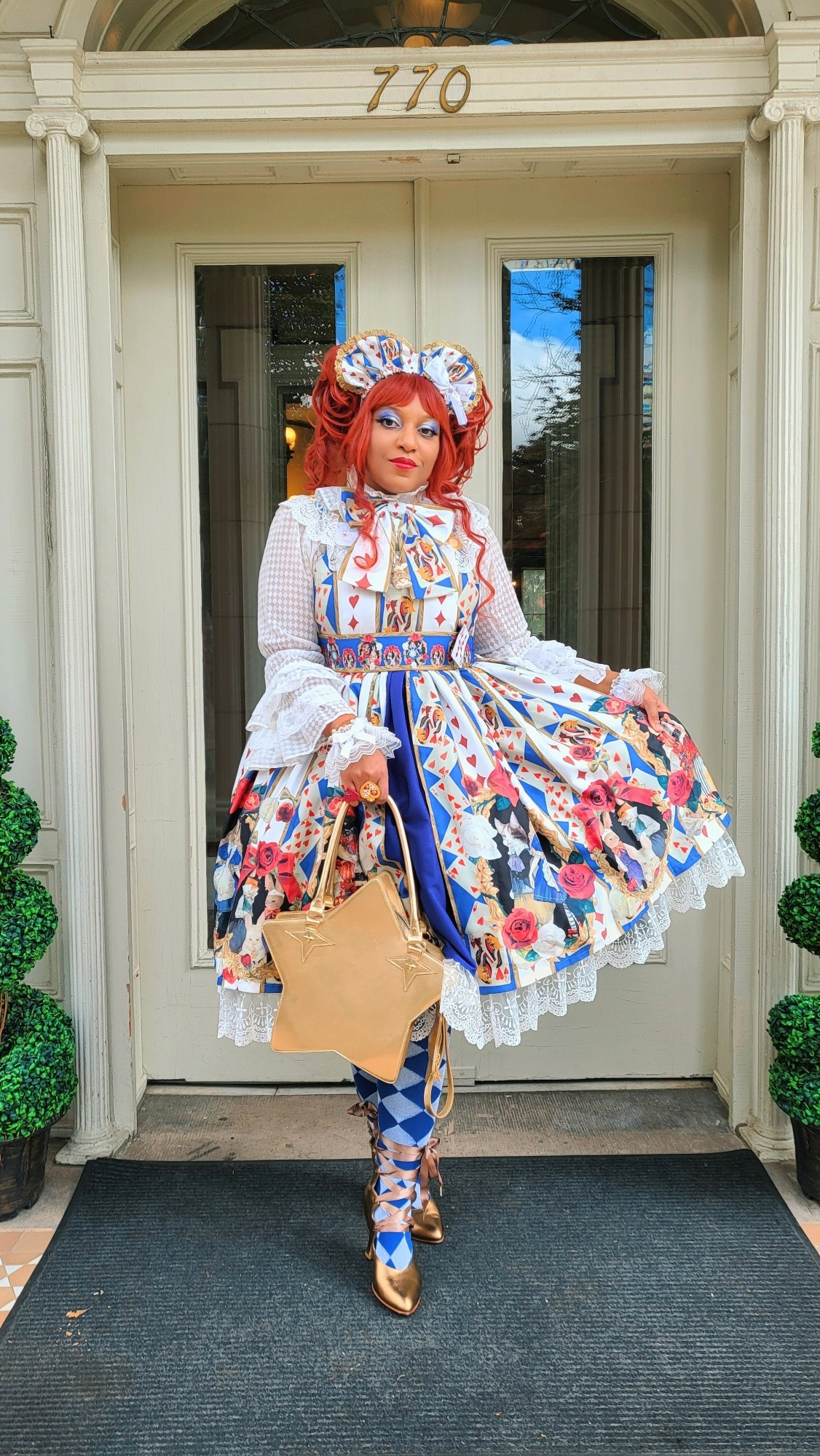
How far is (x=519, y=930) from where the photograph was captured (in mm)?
1745

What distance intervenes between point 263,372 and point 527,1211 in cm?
242

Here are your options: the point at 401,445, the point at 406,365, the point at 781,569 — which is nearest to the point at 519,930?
the point at 401,445

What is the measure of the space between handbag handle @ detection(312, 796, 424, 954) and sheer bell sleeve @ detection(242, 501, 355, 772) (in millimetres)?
185

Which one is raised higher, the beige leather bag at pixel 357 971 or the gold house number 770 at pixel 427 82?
the gold house number 770 at pixel 427 82

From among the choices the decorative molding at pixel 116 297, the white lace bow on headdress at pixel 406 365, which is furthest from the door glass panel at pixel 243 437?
the white lace bow on headdress at pixel 406 365

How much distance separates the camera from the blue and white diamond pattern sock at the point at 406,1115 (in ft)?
6.22

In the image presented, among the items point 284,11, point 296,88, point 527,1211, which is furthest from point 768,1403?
point 284,11

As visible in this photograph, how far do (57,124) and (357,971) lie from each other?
2.22m

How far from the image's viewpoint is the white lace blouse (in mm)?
1786

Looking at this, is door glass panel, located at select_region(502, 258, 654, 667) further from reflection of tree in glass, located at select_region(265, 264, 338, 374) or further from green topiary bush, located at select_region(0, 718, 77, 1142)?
green topiary bush, located at select_region(0, 718, 77, 1142)

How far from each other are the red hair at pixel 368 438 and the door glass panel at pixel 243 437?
81 cm

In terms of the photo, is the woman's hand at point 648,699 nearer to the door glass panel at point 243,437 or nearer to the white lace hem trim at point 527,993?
the white lace hem trim at point 527,993

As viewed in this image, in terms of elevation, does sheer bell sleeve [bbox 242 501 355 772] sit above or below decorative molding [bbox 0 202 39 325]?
below

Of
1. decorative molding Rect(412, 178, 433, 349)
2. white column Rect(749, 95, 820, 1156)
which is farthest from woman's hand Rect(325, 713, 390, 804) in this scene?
decorative molding Rect(412, 178, 433, 349)
